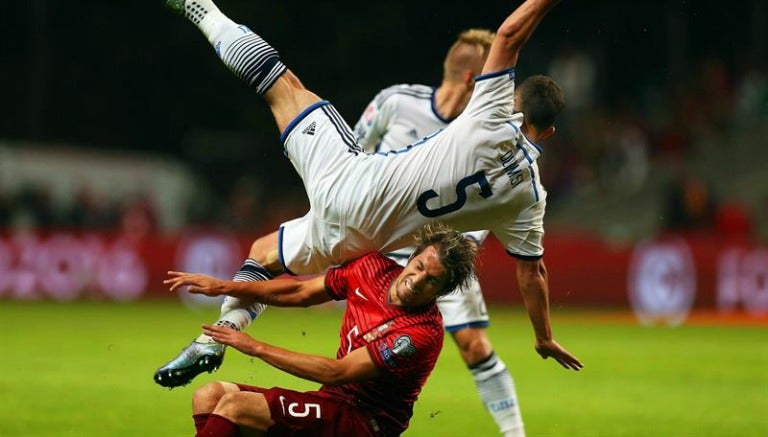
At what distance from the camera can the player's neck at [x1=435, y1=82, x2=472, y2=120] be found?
8.84 metres

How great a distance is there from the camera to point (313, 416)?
6.14 meters

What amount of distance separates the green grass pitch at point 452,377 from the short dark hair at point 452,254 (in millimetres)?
2518

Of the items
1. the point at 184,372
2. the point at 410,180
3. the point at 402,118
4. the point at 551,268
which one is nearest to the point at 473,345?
the point at 402,118

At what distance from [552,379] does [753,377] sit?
6.60 feet

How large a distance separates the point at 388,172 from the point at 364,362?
1299 mm

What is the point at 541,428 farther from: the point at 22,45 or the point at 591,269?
the point at 22,45

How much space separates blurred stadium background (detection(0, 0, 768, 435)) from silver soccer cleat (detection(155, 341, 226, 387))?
728cm

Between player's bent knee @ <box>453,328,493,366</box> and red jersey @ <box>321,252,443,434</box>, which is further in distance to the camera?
player's bent knee @ <box>453,328,493,366</box>

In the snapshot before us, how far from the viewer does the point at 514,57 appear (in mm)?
6680

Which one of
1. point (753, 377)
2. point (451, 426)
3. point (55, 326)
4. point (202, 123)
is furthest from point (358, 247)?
point (202, 123)

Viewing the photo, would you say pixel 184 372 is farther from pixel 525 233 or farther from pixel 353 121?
pixel 353 121

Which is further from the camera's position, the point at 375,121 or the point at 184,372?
the point at 375,121

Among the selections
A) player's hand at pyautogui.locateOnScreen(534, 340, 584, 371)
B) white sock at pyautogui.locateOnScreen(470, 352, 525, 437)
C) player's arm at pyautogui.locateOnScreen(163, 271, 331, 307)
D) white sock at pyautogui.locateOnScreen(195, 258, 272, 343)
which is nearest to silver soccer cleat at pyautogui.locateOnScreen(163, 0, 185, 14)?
white sock at pyautogui.locateOnScreen(195, 258, 272, 343)

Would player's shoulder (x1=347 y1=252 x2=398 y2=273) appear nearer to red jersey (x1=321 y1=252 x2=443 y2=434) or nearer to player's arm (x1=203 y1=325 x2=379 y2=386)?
red jersey (x1=321 y1=252 x2=443 y2=434)
